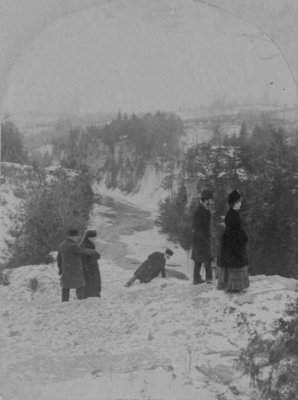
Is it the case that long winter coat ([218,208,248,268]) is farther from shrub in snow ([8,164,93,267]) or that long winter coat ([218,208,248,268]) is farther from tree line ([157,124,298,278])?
shrub in snow ([8,164,93,267])

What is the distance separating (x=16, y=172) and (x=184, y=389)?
2.19m

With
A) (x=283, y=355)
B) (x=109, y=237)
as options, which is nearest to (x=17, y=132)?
(x=109, y=237)

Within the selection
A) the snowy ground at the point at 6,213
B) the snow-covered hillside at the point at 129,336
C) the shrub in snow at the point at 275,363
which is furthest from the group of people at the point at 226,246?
the snowy ground at the point at 6,213

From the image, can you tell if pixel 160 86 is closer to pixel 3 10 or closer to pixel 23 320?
pixel 3 10

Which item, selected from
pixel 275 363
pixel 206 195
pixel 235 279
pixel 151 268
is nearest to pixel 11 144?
pixel 151 268

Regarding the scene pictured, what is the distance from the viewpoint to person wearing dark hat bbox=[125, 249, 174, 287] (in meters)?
3.37

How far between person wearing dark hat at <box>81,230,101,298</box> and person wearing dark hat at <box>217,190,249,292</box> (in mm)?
980

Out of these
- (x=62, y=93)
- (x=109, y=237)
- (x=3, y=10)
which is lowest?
(x=109, y=237)

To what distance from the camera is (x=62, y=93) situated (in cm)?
367

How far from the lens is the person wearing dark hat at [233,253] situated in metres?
3.41

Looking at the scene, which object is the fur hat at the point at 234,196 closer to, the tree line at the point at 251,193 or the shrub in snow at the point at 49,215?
the tree line at the point at 251,193

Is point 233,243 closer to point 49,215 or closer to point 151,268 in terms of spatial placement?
point 151,268

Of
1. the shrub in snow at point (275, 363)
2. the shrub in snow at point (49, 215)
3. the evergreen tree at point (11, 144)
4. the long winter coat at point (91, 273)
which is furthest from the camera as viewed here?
the evergreen tree at point (11, 144)

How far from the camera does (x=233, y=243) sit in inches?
138
